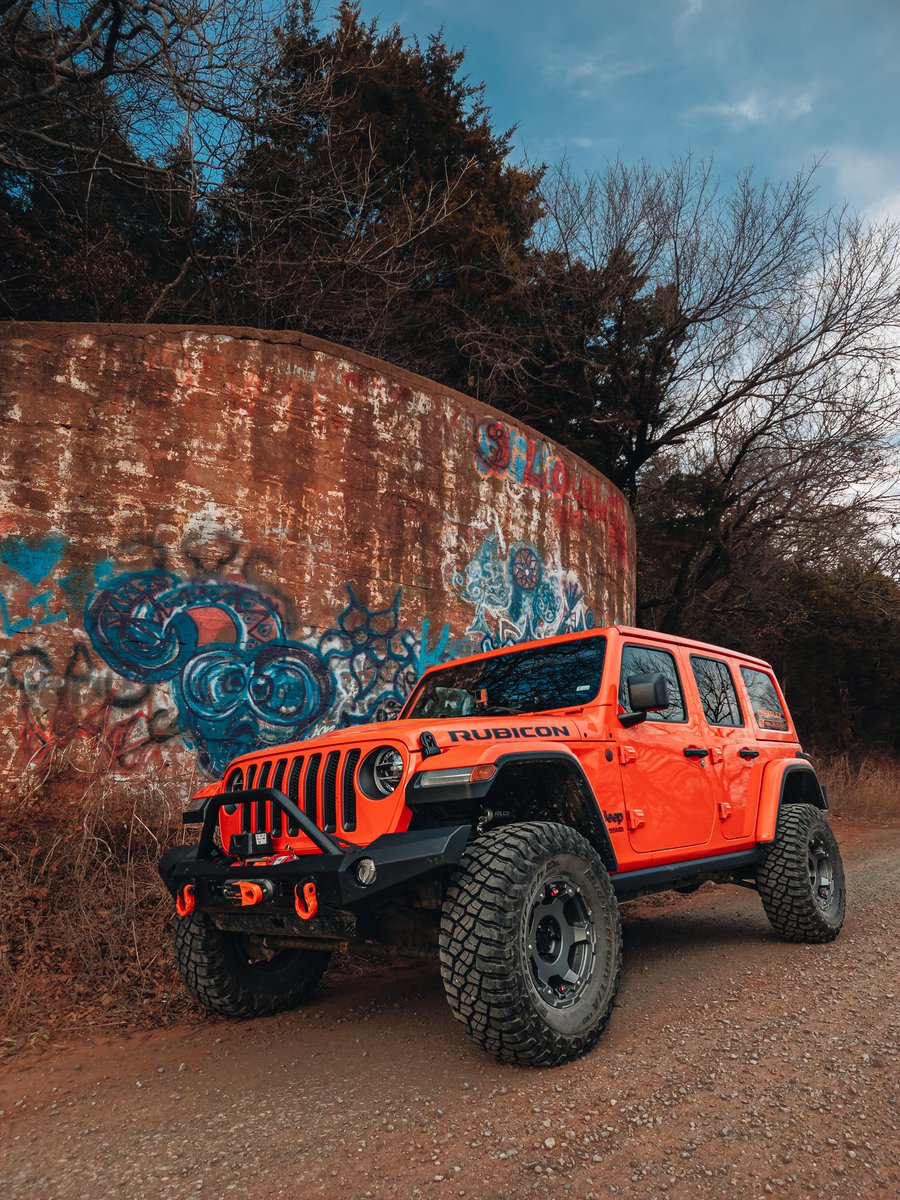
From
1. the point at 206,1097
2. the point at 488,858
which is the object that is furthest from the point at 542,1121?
the point at 206,1097

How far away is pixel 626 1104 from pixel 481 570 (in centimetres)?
676

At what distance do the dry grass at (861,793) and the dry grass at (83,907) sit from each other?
1181cm

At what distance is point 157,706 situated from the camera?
6.97m

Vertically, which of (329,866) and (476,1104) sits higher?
(329,866)

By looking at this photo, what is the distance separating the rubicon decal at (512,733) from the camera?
3.60 m

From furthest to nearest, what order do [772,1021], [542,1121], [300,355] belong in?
1. [300,355]
2. [772,1021]
3. [542,1121]

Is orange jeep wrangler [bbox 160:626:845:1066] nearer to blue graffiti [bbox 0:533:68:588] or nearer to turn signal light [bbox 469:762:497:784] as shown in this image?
turn signal light [bbox 469:762:497:784]

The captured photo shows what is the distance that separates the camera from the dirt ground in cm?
261

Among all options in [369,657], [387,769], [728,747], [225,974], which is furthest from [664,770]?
[369,657]

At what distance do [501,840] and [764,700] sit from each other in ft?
11.1

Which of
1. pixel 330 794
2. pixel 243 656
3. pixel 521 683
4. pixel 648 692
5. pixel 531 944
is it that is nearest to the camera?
pixel 531 944

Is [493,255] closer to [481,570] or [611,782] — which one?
[481,570]

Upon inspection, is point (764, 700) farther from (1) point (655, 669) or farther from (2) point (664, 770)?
(2) point (664, 770)

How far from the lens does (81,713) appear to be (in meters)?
6.67
